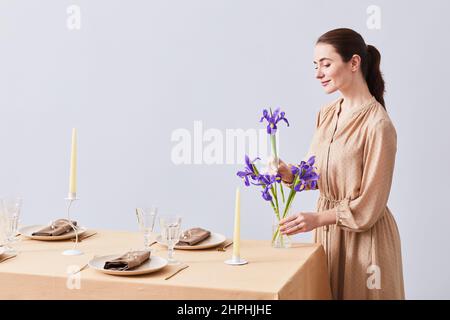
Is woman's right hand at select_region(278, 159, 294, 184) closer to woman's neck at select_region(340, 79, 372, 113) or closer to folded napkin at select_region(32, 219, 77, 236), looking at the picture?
woman's neck at select_region(340, 79, 372, 113)

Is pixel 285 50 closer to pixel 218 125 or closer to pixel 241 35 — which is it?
pixel 241 35

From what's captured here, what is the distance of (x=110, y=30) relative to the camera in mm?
3992

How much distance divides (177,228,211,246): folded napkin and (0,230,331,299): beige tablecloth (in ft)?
0.12

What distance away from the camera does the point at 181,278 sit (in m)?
1.92

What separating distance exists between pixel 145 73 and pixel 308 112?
101cm

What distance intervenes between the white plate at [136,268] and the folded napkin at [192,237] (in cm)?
23

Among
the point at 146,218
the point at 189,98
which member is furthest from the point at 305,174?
the point at 189,98

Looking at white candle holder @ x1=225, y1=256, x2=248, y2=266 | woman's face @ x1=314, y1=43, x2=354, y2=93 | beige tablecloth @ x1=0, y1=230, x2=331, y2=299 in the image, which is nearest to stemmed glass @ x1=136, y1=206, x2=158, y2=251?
beige tablecloth @ x1=0, y1=230, x2=331, y2=299

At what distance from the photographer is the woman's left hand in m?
2.26
